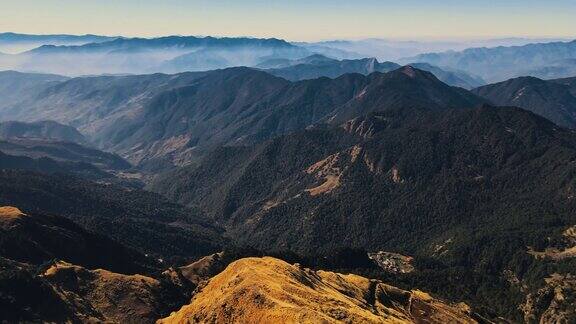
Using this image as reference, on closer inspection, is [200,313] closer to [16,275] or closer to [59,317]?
[59,317]

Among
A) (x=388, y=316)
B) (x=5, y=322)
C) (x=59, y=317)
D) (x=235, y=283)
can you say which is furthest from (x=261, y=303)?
(x=5, y=322)

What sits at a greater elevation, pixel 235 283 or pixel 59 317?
pixel 235 283

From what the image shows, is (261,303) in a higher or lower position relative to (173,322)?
higher

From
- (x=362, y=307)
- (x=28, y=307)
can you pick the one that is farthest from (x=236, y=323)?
(x=28, y=307)

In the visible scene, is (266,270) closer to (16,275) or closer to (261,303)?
(261,303)

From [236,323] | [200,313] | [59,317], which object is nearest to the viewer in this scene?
[236,323]

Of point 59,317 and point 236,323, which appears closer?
point 236,323

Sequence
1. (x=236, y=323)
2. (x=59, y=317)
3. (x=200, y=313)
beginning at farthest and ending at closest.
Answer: (x=59, y=317), (x=200, y=313), (x=236, y=323)

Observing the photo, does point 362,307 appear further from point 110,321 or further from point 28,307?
point 28,307

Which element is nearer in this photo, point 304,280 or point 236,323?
point 236,323
